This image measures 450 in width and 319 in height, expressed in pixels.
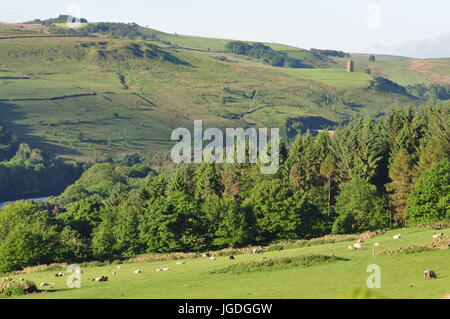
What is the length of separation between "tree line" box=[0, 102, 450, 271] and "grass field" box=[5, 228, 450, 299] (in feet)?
94.2

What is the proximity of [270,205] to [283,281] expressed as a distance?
52.3 meters

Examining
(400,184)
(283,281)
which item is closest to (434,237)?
(283,281)

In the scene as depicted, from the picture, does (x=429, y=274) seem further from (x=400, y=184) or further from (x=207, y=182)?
(x=207, y=182)

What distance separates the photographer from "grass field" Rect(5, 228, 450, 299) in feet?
129

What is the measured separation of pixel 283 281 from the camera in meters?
45.7

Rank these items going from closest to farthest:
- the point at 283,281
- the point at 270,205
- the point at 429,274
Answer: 1. the point at 429,274
2. the point at 283,281
3. the point at 270,205

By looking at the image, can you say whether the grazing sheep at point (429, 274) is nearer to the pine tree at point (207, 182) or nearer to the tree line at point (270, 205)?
the tree line at point (270, 205)

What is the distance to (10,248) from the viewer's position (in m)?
78.9

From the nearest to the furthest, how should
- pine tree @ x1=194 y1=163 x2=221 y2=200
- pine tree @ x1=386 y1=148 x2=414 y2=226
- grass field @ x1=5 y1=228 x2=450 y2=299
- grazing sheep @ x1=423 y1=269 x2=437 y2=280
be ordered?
grass field @ x1=5 y1=228 x2=450 y2=299 → grazing sheep @ x1=423 y1=269 x2=437 y2=280 → pine tree @ x1=386 y1=148 x2=414 y2=226 → pine tree @ x1=194 y1=163 x2=221 y2=200

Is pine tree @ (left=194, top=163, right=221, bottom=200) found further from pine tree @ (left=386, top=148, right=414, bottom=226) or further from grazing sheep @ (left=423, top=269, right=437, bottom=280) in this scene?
grazing sheep @ (left=423, top=269, right=437, bottom=280)

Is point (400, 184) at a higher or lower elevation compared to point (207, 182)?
higher

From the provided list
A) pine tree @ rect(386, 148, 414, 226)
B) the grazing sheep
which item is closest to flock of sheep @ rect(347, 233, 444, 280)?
the grazing sheep
